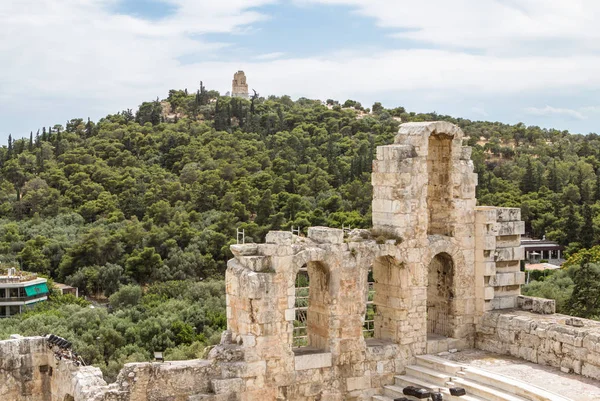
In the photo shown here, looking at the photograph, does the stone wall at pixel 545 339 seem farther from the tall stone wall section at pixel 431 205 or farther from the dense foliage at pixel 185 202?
the dense foliage at pixel 185 202

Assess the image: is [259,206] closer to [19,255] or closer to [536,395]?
[19,255]

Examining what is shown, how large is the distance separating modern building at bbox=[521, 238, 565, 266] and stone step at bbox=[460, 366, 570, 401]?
38.7 m

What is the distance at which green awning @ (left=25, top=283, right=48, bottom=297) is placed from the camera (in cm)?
4738

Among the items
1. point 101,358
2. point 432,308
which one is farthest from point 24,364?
point 101,358

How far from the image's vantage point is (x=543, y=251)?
2136 inches

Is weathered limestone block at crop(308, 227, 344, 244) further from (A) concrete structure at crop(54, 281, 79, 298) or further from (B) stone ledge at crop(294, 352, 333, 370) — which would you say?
(A) concrete structure at crop(54, 281, 79, 298)

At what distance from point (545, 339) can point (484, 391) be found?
6.74ft

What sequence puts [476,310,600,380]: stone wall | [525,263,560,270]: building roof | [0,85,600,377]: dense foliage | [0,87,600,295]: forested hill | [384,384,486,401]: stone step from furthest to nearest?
[0,87,600,295]: forested hill → [525,263,560,270]: building roof → [0,85,600,377]: dense foliage → [476,310,600,380]: stone wall → [384,384,486,401]: stone step

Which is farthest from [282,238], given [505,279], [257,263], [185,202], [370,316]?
[185,202]

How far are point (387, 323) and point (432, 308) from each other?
5.67ft

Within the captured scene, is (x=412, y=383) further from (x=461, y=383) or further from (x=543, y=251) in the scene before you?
(x=543, y=251)

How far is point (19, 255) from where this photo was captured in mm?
53250

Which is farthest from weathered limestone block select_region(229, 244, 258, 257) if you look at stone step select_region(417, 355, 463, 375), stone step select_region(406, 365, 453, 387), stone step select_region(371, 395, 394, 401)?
stone step select_region(417, 355, 463, 375)

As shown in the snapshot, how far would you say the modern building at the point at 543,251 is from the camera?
2095 inches
